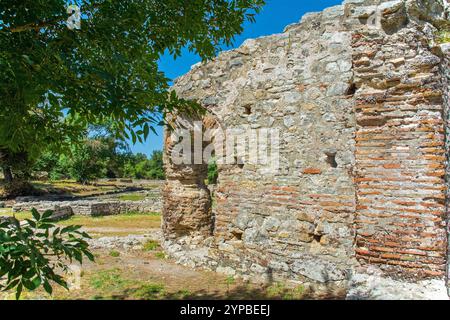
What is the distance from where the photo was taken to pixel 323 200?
5.67 meters

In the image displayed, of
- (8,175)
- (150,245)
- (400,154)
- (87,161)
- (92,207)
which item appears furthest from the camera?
(87,161)

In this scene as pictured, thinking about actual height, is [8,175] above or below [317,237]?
above

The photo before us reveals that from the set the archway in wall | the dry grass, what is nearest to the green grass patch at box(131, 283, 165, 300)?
the archway in wall

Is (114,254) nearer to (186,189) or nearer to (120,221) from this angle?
(186,189)

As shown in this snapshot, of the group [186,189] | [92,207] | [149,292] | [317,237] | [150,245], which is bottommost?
[149,292]

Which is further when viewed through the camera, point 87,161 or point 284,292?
point 87,161

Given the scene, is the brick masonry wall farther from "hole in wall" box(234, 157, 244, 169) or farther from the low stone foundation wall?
the low stone foundation wall

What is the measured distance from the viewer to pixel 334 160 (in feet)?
18.5

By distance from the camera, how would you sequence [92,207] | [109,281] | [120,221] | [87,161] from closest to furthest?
[109,281]
[120,221]
[92,207]
[87,161]

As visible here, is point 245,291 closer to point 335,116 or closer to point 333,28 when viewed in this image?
point 335,116

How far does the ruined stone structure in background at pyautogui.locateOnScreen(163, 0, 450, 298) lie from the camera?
11.5 feet

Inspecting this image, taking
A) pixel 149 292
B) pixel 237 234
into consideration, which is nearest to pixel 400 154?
pixel 237 234

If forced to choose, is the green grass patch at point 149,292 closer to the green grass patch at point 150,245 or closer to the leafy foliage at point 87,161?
the green grass patch at point 150,245
